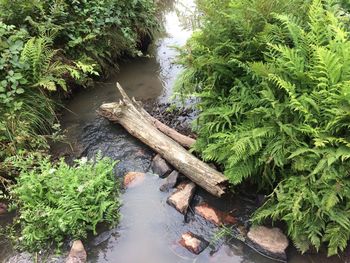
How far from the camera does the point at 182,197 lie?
4875mm

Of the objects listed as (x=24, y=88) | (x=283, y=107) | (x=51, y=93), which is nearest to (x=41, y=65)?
(x=24, y=88)

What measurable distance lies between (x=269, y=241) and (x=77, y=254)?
7.34ft

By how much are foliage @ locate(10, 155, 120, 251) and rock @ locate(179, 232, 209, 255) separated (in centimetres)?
93

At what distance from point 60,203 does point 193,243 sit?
5.39 feet

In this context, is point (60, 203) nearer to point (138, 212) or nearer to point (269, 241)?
point (138, 212)

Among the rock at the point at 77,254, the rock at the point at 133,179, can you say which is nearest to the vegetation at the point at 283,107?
the rock at the point at 133,179

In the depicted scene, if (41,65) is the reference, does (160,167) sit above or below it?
below

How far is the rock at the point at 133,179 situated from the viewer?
5.30 meters

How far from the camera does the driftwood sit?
4.83 meters

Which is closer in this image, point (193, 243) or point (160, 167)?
point (193, 243)

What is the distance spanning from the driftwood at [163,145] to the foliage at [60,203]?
3.25 feet

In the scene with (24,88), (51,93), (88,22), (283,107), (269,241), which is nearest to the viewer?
(283,107)

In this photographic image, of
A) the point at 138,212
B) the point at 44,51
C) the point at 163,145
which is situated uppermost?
the point at 44,51

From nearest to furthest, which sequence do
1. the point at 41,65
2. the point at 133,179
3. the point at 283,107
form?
the point at 283,107
the point at 133,179
the point at 41,65
